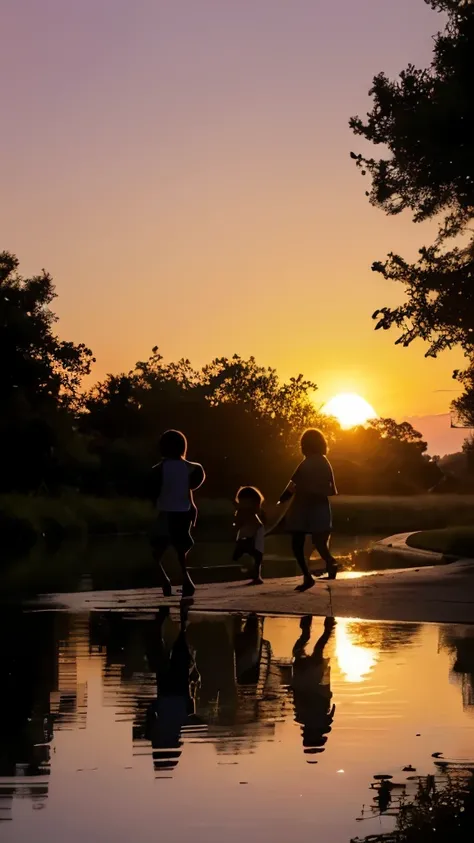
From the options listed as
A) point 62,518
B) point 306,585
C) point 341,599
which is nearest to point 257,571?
point 306,585

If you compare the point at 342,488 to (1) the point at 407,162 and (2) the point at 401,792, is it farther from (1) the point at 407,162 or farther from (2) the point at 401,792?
(2) the point at 401,792

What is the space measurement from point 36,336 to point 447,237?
42064 millimetres

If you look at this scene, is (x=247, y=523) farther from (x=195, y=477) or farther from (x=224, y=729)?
(x=224, y=729)

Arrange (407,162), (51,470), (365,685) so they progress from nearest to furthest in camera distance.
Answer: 1. (365,685)
2. (407,162)
3. (51,470)

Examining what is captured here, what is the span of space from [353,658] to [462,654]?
36.5 inches

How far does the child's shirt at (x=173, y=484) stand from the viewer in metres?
19.2

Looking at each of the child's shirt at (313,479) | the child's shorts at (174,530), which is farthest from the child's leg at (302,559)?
the child's shorts at (174,530)

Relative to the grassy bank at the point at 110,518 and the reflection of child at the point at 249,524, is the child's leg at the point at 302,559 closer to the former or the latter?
the reflection of child at the point at 249,524

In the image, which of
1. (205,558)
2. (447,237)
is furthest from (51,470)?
(447,237)

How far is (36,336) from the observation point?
2702 inches

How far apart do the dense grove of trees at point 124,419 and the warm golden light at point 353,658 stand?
5178 centimetres

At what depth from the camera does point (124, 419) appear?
118438 millimetres

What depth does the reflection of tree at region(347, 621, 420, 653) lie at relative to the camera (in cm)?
1311

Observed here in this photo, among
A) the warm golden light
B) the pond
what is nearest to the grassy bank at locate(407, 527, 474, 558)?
the pond
